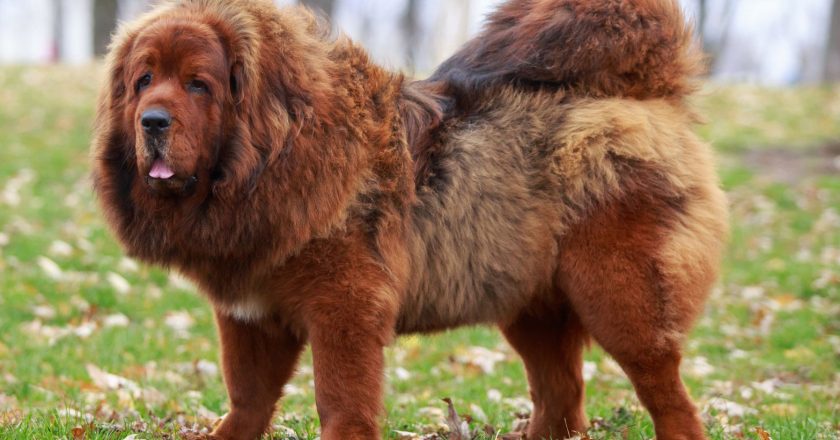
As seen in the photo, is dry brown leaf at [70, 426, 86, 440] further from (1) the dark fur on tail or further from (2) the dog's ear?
Answer: (1) the dark fur on tail

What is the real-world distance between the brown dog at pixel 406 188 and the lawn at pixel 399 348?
549mm

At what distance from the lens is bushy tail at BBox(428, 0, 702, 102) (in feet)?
14.4

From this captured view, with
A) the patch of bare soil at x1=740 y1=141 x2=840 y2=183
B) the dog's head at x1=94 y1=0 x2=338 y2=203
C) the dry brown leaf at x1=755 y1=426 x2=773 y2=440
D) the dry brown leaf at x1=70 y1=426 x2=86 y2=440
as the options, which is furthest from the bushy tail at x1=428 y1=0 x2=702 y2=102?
the patch of bare soil at x1=740 y1=141 x2=840 y2=183

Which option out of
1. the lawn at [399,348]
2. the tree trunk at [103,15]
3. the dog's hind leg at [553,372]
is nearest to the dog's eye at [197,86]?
the lawn at [399,348]

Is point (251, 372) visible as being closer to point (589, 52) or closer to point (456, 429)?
point (456, 429)

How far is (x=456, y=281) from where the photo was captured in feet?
13.9

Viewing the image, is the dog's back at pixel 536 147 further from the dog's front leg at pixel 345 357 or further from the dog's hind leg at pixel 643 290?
the dog's front leg at pixel 345 357

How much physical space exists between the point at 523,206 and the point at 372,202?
713 mm

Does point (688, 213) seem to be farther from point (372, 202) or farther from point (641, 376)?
point (372, 202)

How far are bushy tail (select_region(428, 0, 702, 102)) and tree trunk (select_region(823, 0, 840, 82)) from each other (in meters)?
18.5

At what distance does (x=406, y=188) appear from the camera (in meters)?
4.11

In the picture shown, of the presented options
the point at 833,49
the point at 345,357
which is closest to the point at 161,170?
the point at 345,357

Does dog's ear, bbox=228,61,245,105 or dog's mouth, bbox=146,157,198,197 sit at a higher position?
A: dog's ear, bbox=228,61,245,105

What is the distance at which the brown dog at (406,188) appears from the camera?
150 inches
